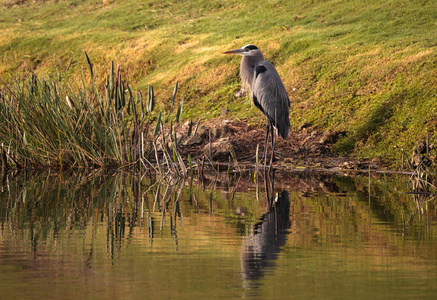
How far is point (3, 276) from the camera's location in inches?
158

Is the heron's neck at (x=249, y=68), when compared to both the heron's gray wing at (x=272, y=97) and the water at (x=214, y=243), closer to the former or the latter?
the heron's gray wing at (x=272, y=97)

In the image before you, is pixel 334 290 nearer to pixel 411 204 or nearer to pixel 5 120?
pixel 411 204

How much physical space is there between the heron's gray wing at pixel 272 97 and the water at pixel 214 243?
12.2 feet

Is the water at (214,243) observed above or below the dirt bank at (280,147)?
below

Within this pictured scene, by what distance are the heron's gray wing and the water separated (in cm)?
373

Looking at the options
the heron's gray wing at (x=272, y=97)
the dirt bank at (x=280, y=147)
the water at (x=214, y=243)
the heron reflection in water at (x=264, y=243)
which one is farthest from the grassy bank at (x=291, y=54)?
the heron reflection in water at (x=264, y=243)

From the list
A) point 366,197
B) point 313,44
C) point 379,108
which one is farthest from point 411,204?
point 313,44

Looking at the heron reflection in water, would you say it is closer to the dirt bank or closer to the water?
the water

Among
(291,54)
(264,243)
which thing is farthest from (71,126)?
(291,54)

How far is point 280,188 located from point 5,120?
499cm

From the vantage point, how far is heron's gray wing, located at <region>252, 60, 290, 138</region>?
1264 cm

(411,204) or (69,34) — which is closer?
(411,204)

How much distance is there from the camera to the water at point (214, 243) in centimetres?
380

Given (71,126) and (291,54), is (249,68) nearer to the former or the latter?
(71,126)
